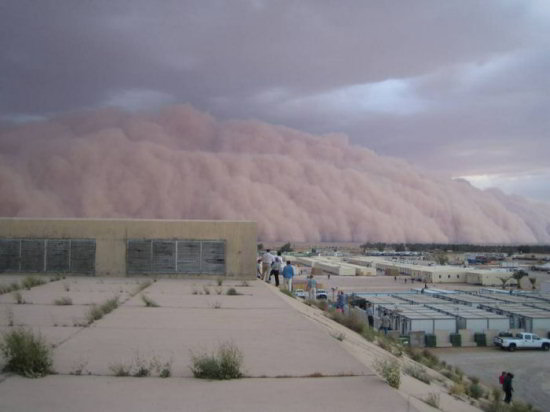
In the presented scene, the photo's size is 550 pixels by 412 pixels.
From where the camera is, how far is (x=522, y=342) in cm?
1688

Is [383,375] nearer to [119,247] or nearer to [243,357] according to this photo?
[243,357]

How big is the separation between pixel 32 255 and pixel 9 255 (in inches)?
19.1

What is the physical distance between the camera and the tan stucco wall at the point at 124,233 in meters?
12.0

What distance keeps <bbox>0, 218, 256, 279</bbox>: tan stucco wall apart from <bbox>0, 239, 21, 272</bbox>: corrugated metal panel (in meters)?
0.15

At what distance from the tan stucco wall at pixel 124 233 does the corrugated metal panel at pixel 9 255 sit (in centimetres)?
15

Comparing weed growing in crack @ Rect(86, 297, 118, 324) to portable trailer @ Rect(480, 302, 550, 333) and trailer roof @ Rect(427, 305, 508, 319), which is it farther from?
portable trailer @ Rect(480, 302, 550, 333)

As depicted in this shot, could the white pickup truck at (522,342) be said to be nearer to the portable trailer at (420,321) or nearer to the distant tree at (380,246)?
the portable trailer at (420,321)

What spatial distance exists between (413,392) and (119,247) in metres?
8.96

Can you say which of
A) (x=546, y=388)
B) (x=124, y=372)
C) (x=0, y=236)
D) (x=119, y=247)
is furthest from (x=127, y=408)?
(x=546, y=388)

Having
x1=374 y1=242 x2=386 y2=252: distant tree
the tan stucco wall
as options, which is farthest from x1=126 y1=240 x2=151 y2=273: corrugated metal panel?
x1=374 y1=242 x2=386 y2=252: distant tree

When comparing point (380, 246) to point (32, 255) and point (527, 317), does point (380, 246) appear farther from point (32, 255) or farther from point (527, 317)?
point (32, 255)

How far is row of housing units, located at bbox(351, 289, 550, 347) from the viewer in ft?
57.4

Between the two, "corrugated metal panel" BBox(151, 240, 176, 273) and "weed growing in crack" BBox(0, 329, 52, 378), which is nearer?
"weed growing in crack" BBox(0, 329, 52, 378)

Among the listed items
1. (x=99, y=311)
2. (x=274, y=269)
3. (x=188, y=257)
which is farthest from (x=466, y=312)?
(x=99, y=311)
